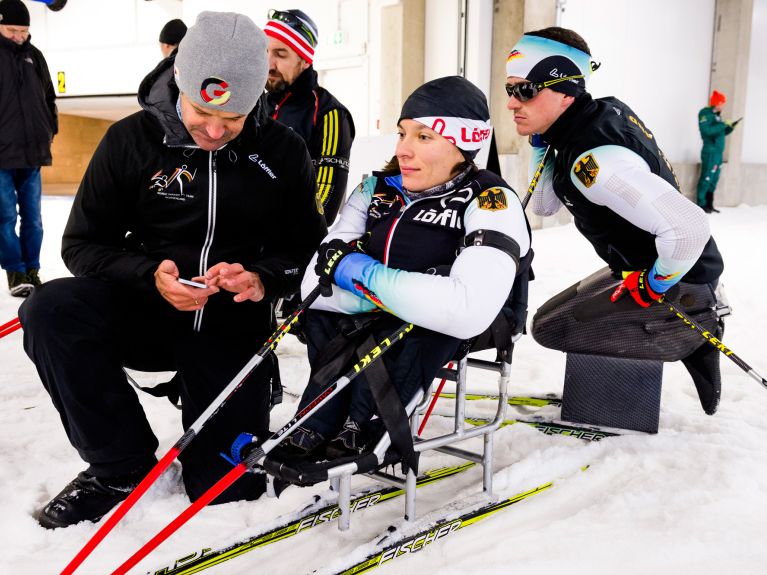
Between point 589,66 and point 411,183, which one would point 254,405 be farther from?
point 589,66

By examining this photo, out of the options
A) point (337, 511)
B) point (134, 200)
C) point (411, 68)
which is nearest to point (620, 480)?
point (337, 511)

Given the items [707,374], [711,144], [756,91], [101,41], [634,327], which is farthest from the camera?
[101,41]

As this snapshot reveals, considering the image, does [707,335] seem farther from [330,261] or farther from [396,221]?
[330,261]

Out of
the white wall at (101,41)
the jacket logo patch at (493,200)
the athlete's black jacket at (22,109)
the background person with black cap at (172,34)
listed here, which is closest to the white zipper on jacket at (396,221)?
the jacket logo patch at (493,200)

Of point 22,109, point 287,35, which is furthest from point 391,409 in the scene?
point 22,109

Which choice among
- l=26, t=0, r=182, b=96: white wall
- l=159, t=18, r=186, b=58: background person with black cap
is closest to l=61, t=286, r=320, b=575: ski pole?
l=159, t=18, r=186, b=58: background person with black cap

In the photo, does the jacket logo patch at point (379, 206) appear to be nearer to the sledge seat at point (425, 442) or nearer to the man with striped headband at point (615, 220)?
the sledge seat at point (425, 442)

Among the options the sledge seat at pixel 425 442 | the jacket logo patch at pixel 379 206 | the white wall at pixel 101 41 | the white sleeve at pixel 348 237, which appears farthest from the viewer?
the white wall at pixel 101 41

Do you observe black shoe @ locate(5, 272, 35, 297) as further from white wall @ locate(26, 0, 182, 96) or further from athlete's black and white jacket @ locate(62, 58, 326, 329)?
white wall @ locate(26, 0, 182, 96)

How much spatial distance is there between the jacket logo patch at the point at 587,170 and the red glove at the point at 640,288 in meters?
0.42

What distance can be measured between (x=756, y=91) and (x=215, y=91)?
15.4m

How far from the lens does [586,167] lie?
2.42m

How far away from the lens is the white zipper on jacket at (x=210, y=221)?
2.17 m

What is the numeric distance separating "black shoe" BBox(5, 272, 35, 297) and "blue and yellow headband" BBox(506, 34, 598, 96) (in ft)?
13.1
